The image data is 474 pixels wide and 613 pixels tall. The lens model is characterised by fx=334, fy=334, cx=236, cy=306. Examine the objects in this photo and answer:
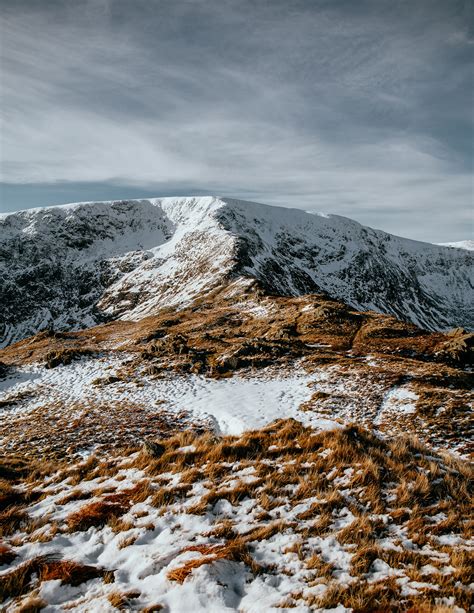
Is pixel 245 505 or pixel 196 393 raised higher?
pixel 245 505

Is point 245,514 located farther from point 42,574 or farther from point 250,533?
point 42,574

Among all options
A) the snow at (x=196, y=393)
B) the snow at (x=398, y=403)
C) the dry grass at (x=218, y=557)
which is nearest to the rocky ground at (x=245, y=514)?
the dry grass at (x=218, y=557)

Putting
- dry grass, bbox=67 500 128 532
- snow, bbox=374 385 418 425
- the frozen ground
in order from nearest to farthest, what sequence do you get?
1. the frozen ground
2. dry grass, bbox=67 500 128 532
3. snow, bbox=374 385 418 425

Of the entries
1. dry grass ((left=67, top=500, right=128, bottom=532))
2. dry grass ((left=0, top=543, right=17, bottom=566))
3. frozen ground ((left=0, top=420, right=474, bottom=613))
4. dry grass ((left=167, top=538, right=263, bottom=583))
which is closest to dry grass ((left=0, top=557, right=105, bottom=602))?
frozen ground ((left=0, top=420, right=474, bottom=613))

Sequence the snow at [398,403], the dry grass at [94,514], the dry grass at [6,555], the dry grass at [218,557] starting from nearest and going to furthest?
the dry grass at [218,557], the dry grass at [6,555], the dry grass at [94,514], the snow at [398,403]

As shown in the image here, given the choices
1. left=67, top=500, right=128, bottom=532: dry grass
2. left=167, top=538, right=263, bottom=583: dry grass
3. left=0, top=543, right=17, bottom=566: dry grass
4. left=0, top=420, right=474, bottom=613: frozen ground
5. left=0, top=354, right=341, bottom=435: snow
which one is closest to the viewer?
left=0, top=420, right=474, bottom=613: frozen ground

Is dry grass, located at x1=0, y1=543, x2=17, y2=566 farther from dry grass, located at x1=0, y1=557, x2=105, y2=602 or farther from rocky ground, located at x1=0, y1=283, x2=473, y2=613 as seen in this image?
dry grass, located at x1=0, y1=557, x2=105, y2=602

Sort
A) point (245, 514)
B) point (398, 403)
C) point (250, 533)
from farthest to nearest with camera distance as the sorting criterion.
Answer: point (398, 403)
point (245, 514)
point (250, 533)

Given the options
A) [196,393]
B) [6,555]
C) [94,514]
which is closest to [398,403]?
[196,393]

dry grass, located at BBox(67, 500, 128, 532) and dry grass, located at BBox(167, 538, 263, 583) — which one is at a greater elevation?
dry grass, located at BBox(167, 538, 263, 583)

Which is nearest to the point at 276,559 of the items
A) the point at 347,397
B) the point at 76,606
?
the point at 76,606

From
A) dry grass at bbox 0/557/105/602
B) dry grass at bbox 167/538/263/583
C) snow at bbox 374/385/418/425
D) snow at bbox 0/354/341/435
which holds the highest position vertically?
dry grass at bbox 167/538/263/583

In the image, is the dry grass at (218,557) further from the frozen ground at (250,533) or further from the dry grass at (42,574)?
the dry grass at (42,574)

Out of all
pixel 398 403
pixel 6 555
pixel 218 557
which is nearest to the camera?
pixel 218 557
